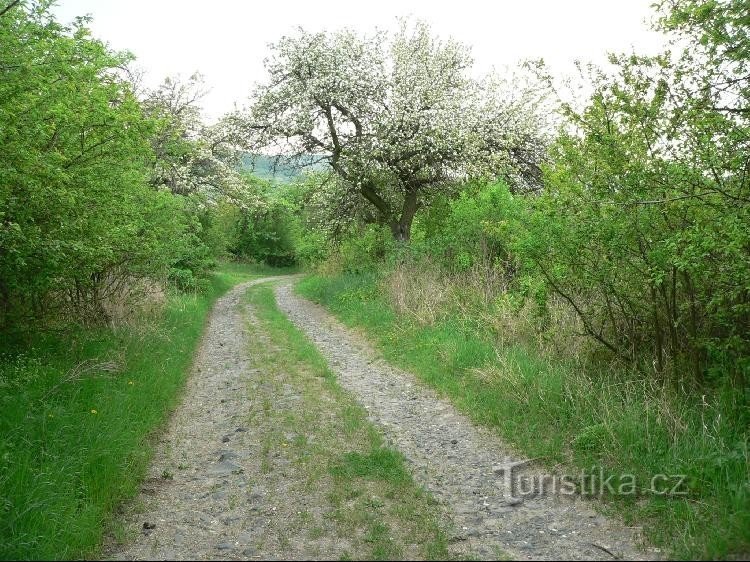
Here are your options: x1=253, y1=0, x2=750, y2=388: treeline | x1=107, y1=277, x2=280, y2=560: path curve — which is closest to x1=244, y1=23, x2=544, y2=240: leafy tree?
x1=253, y1=0, x2=750, y2=388: treeline

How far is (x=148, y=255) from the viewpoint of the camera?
39.4ft

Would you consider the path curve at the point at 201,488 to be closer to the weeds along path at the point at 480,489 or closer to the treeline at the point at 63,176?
the weeds along path at the point at 480,489

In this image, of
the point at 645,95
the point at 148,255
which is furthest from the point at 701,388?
the point at 148,255

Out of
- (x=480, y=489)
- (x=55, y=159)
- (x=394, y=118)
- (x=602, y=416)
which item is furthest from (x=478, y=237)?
(x=55, y=159)

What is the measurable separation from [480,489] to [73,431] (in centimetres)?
454

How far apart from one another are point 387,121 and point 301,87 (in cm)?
335

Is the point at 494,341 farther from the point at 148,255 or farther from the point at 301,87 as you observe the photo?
the point at 301,87

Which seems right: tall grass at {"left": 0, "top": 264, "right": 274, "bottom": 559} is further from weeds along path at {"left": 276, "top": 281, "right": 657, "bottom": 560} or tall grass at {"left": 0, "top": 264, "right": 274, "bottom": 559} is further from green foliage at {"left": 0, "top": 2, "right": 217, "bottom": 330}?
weeds along path at {"left": 276, "top": 281, "right": 657, "bottom": 560}

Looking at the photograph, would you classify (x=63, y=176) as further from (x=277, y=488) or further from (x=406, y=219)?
(x=406, y=219)

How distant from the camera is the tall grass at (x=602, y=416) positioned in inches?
177

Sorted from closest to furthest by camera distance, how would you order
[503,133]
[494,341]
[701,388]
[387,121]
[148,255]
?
[701,388] < [494,341] < [148,255] < [387,121] < [503,133]

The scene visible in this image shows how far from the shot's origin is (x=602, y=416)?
245 inches

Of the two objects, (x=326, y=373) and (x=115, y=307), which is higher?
(x=115, y=307)

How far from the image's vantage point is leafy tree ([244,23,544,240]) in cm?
1903
